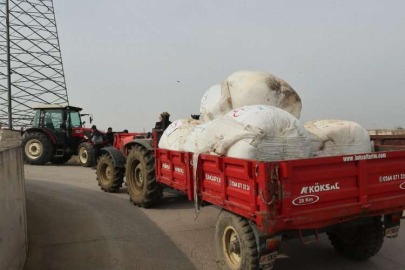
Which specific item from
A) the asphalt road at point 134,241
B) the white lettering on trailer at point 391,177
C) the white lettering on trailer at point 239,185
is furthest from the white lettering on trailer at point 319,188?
the asphalt road at point 134,241

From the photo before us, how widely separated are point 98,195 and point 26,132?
8280mm

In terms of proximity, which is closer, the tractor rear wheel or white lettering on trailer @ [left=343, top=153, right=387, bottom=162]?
white lettering on trailer @ [left=343, top=153, right=387, bottom=162]

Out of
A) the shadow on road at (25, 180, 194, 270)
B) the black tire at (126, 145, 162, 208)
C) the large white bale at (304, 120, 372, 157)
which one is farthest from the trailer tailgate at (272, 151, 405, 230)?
the black tire at (126, 145, 162, 208)

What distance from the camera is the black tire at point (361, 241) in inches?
152

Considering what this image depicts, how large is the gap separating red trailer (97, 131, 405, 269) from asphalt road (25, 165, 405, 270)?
49cm

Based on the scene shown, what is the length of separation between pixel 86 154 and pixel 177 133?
30.0 feet

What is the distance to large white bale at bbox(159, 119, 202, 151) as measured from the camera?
501 cm

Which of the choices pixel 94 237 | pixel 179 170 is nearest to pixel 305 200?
pixel 179 170

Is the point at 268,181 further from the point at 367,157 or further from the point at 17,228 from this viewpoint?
the point at 17,228

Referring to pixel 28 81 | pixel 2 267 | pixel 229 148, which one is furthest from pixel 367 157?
pixel 28 81

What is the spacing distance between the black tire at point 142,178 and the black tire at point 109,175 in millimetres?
1056

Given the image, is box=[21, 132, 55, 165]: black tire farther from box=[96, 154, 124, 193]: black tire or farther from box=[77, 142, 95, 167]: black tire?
box=[96, 154, 124, 193]: black tire

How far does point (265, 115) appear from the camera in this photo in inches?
139

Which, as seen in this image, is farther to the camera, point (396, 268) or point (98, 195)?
point (98, 195)
